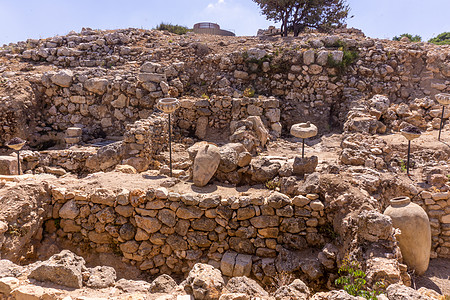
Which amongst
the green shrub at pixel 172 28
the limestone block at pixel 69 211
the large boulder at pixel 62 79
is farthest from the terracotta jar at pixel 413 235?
the green shrub at pixel 172 28

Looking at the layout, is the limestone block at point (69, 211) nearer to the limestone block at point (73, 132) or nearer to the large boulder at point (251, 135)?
the large boulder at point (251, 135)

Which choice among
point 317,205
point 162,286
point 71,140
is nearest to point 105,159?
point 71,140

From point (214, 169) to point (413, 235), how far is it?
161 inches

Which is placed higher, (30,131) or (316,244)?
(30,131)

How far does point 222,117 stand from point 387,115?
5.82 meters

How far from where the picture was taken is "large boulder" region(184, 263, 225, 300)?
3426 mm

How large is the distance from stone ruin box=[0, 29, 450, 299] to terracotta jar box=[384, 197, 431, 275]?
18.9 inches

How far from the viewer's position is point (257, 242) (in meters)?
5.93

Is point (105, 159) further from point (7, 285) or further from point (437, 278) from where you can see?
point (437, 278)

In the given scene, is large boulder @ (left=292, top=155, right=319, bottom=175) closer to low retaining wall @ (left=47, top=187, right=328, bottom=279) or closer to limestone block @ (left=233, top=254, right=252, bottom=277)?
low retaining wall @ (left=47, top=187, right=328, bottom=279)

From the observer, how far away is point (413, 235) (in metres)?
5.02

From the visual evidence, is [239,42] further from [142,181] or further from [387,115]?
[142,181]

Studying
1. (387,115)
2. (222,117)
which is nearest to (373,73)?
(387,115)

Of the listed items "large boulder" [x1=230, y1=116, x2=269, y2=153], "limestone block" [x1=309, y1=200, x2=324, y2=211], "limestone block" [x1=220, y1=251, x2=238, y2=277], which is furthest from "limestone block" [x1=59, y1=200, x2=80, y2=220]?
"limestone block" [x1=309, y1=200, x2=324, y2=211]
